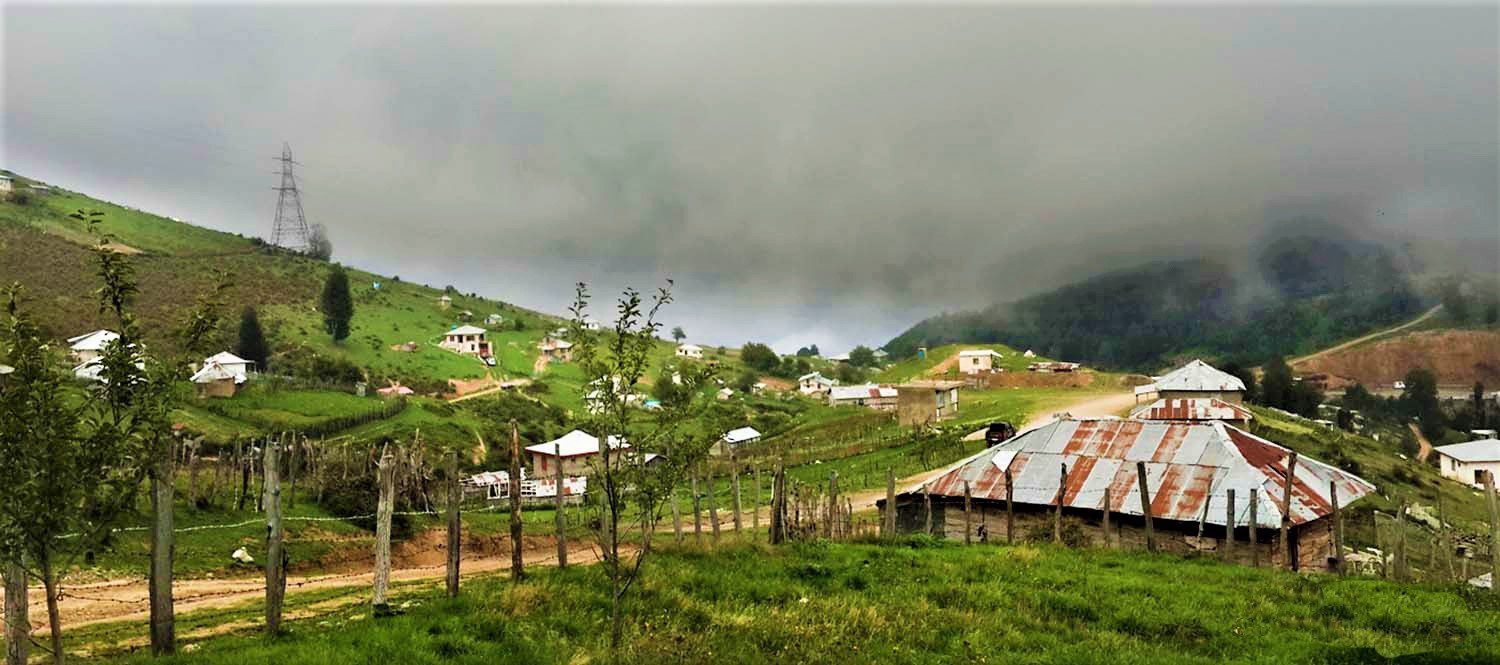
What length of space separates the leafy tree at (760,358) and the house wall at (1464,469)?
109 meters

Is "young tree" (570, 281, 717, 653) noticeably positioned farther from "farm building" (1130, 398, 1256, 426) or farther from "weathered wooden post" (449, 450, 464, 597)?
"farm building" (1130, 398, 1256, 426)

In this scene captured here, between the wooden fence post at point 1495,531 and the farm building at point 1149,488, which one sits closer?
the wooden fence post at point 1495,531

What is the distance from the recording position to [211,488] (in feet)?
100

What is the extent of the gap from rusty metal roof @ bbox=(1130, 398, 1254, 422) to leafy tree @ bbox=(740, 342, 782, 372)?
351ft

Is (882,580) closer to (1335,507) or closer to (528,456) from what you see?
(1335,507)

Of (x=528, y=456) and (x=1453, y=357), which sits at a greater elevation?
(x=1453, y=357)

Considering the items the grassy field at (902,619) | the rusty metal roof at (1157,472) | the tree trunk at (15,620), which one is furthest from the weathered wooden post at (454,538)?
the rusty metal roof at (1157,472)

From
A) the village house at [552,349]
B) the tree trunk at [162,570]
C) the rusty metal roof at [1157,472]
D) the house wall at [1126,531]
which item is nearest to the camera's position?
→ the tree trunk at [162,570]

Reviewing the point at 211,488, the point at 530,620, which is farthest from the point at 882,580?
the point at 211,488

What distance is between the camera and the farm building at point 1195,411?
5180 cm

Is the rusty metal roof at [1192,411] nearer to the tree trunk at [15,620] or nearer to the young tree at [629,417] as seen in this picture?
the young tree at [629,417]

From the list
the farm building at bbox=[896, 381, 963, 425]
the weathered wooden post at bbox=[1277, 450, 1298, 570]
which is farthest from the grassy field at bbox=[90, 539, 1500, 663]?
the farm building at bbox=[896, 381, 963, 425]

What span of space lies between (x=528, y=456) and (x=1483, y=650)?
57271 mm

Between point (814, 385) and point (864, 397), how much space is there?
32.7 m
